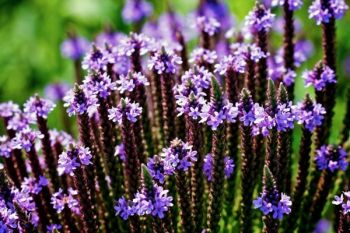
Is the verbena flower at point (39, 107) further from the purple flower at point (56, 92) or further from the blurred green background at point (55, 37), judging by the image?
the blurred green background at point (55, 37)

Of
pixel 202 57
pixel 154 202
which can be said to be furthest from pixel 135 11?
pixel 154 202

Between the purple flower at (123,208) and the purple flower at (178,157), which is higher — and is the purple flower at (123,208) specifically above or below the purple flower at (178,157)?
below

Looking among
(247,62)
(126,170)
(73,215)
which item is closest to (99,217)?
(73,215)

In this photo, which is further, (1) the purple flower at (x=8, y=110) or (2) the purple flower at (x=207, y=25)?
(2) the purple flower at (x=207, y=25)

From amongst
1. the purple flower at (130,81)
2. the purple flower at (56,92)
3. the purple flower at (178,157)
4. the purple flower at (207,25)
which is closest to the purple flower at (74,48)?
the purple flower at (56,92)

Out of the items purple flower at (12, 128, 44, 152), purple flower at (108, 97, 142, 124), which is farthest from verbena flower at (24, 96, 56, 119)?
purple flower at (108, 97, 142, 124)

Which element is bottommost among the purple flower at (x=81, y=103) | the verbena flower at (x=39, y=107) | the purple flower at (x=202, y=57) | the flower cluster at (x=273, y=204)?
the flower cluster at (x=273, y=204)

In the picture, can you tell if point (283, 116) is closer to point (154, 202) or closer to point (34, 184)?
point (154, 202)
